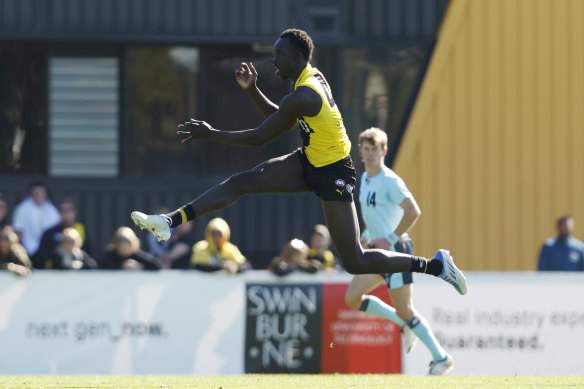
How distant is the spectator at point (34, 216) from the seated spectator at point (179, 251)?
1.37 m

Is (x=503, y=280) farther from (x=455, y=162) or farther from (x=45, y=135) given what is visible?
(x=45, y=135)

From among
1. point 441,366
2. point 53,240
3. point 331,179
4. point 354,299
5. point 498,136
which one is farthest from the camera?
point 498,136

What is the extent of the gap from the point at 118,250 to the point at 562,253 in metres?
4.93

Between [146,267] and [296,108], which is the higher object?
[296,108]

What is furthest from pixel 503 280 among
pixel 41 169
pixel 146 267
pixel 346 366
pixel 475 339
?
pixel 41 169

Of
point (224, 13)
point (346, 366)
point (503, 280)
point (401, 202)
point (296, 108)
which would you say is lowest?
point (346, 366)

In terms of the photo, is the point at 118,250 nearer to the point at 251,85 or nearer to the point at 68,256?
the point at 68,256

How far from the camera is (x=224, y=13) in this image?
15.7 m

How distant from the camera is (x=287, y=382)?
9.91 meters

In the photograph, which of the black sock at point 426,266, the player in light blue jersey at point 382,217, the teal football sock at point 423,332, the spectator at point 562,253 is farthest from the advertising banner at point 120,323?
the spectator at point 562,253

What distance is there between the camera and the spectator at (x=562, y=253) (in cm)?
1398

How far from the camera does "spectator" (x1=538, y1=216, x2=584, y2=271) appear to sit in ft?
45.9

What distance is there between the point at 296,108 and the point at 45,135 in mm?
8378

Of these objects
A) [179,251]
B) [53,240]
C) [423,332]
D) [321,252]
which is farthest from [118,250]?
[423,332]
